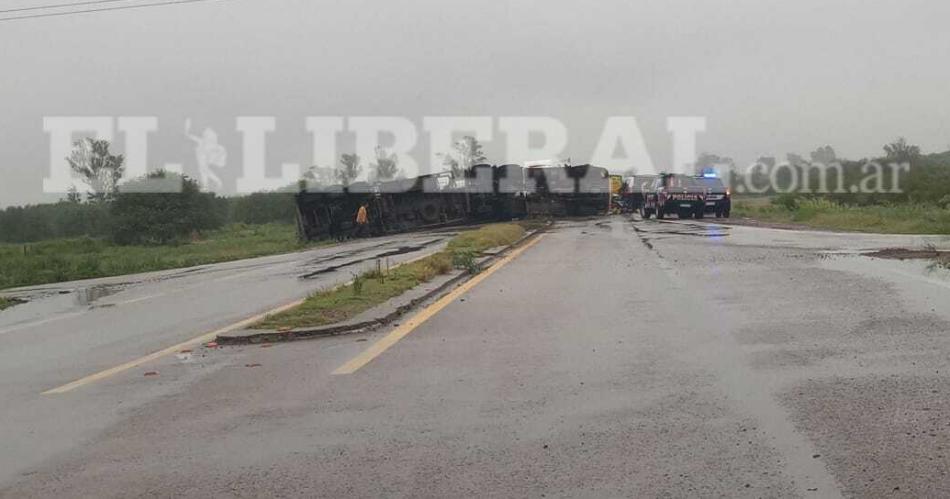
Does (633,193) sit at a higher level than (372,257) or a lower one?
higher

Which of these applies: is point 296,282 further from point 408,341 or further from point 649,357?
point 649,357

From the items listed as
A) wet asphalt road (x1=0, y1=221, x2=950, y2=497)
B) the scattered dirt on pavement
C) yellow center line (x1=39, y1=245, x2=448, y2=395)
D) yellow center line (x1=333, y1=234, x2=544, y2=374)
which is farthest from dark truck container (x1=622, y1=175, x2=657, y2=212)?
yellow center line (x1=39, y1=245, x2=448, y2=395)

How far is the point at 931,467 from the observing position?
436 cm

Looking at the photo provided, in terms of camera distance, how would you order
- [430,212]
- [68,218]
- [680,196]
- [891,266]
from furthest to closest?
[68,218], [430,212], [680,196], [891,266]

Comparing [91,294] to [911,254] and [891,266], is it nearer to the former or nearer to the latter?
[891,266]

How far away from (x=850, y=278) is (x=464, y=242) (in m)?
11.3

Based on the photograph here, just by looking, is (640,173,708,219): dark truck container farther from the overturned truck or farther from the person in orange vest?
the person in orange vest

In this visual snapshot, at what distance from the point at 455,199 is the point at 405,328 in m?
31.3

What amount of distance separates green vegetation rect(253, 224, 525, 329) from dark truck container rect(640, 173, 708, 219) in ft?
68.4

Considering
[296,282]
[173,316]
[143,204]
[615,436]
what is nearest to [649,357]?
[615,436]

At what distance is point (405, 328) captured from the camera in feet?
31.1

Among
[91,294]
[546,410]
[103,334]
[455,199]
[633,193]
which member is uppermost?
[633,193]

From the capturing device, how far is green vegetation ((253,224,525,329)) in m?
9.86

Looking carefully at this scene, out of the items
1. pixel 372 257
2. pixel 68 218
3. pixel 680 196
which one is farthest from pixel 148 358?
pixel 68 218
